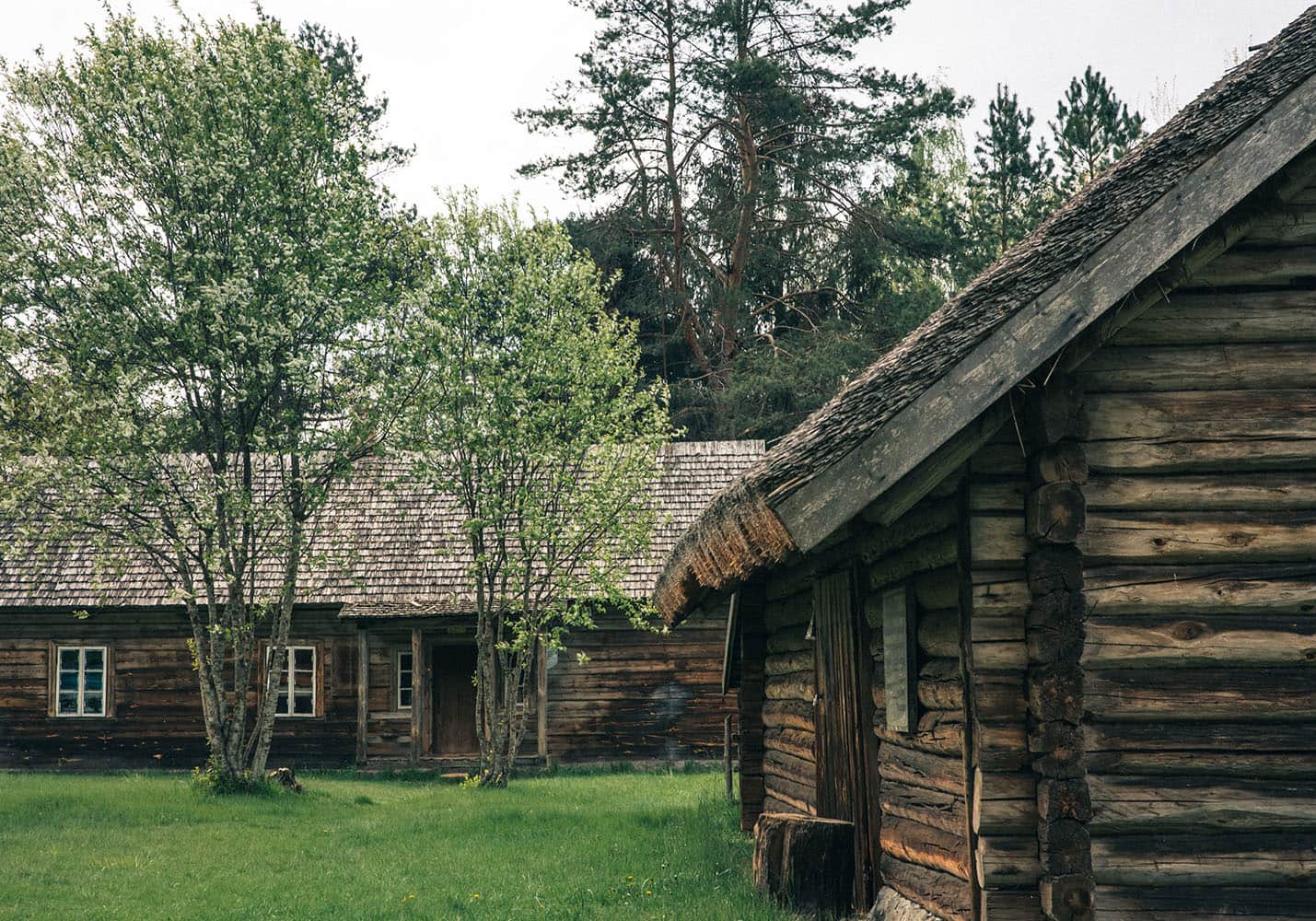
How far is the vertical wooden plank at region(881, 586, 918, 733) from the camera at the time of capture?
630 cm

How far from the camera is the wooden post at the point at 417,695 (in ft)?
64.0

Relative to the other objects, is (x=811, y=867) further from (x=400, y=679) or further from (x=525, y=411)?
(x=400, y=679)

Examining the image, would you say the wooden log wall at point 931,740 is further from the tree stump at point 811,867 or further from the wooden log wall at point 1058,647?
the tree stump at point 811,867

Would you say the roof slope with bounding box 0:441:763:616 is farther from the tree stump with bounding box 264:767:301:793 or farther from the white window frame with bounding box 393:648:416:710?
the tree stump with bounding box 264:767:301:793

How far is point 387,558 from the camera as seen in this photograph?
20.8 meters

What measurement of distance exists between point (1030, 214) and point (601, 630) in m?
13.8

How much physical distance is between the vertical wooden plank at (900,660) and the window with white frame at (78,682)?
57.1 ft

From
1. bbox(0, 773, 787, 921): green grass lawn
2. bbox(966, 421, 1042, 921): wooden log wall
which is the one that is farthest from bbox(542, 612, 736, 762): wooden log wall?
bbox(966, 421, 1042, 921): wooden log wall

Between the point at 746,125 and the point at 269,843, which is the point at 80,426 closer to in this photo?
the point at 269,843

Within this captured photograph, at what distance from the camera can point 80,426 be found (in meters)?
16.1

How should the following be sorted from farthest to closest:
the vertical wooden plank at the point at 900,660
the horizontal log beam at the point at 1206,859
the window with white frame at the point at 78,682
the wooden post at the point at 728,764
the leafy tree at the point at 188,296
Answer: the window with white frame at the point at 78,682, the leafy tree at the point at 188,296, the wooden post at the point at 728,764, the vertical wooden plank at the point at 900,660, the horizontal log beam at the point at 1206,859

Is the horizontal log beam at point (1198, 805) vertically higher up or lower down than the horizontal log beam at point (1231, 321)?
lower down

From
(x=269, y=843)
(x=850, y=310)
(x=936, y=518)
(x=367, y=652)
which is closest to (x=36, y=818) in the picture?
(x=269, y=843)

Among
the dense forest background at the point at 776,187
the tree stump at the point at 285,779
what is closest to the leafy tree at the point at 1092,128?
the dense forest background at the point at 776,187
